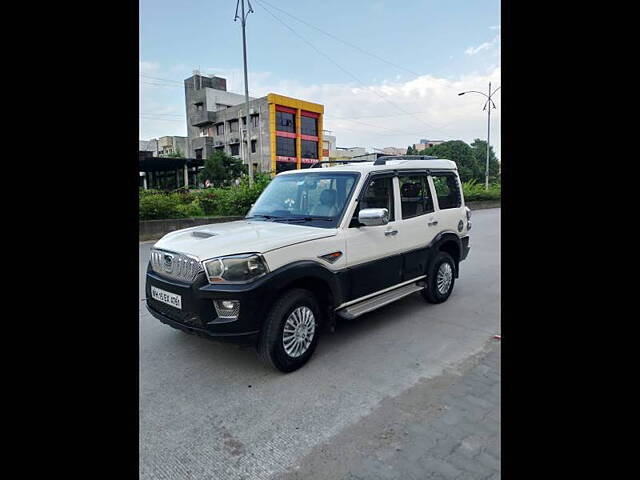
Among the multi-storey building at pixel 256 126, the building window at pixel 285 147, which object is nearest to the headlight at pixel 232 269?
the multi-storey building at pixel 256 126

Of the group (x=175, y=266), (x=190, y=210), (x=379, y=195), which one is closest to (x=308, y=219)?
(x=379, y=195)

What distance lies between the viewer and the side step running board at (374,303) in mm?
4254

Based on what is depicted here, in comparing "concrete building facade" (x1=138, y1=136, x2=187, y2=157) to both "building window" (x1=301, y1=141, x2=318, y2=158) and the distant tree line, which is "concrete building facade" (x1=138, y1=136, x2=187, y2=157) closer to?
"building window" (x1=301, y1=141, x2=318, y2=158)

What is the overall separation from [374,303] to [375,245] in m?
0.64

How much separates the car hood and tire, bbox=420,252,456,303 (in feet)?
6.67

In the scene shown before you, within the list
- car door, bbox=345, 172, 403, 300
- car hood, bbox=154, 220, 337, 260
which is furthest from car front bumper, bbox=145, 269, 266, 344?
car door, bbox=345, 172, 403, 300

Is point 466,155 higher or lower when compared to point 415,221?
higher

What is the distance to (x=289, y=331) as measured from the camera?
3.74 metres

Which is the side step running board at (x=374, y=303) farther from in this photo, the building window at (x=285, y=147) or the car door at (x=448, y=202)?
the building window at (x=285, y=147)

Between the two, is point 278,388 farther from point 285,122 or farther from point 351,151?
point 351,151

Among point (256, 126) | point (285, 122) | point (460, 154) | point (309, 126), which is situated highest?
point (309, 126)
